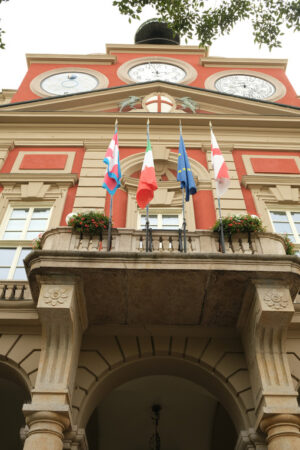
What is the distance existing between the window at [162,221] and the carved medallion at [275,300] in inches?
187

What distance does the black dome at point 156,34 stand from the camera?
29.1m

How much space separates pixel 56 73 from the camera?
2050 centimetres

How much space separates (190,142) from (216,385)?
868 cm

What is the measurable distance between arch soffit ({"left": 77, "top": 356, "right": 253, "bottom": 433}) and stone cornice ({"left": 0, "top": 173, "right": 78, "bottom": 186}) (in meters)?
6.22

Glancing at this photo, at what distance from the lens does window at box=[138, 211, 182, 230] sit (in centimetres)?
1304

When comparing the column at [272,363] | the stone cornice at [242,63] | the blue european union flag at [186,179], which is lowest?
the column at [272,363]

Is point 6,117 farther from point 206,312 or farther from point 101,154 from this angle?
point 206,312

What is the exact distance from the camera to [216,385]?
31.4ft

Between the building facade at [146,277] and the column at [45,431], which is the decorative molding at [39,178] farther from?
the column at [45,431]

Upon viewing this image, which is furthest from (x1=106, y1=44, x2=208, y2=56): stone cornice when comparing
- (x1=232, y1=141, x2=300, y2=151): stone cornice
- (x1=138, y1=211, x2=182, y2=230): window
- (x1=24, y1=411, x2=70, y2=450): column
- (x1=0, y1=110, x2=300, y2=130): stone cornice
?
(x1=24, y1=411, x2=70, y2=450): column

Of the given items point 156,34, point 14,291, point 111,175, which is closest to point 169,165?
point 111,175

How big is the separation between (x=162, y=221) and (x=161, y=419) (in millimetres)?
5267

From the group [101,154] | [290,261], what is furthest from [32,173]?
[290,261]

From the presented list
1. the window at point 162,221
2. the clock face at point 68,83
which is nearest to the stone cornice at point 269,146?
the window at point 162,221
